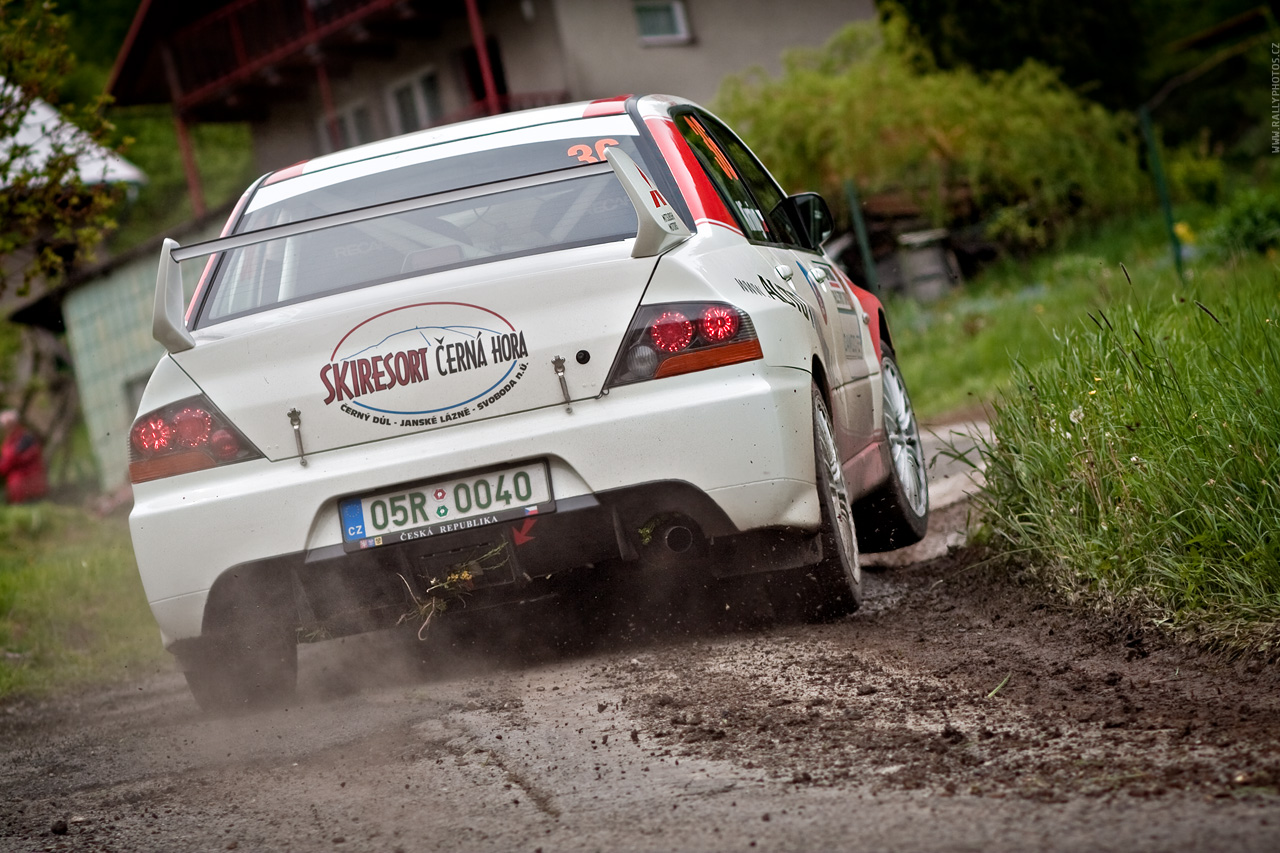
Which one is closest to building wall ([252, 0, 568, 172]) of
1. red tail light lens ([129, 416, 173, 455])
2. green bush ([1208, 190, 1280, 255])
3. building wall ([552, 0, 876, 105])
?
building wall ([552, 0, 876, 105])

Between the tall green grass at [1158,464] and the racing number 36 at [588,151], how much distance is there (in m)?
1.69

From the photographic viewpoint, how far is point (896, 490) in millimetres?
5621

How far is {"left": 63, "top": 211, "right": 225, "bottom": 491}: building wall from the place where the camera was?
27.6 metres

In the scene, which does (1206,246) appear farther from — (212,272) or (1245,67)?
(1245,67)

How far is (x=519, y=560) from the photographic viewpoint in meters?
4.08

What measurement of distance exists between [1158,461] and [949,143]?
1411cm

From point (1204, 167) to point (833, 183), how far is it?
20.7 ft

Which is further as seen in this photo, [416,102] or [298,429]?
[416,102]

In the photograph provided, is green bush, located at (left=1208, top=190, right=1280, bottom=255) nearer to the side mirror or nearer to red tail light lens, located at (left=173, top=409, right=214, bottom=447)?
the side mirror

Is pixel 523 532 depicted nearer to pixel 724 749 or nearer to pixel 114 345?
pixel 724 749

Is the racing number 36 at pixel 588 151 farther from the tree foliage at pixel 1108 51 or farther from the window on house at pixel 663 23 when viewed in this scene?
the window on house at pixel 663 23

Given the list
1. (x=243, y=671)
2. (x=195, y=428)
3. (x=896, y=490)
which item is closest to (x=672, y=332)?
(x=195, y=428)

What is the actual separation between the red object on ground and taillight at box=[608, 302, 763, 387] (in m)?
18.7

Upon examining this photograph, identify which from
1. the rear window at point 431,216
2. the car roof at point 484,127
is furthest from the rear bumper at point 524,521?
the car roof at point 484,127
